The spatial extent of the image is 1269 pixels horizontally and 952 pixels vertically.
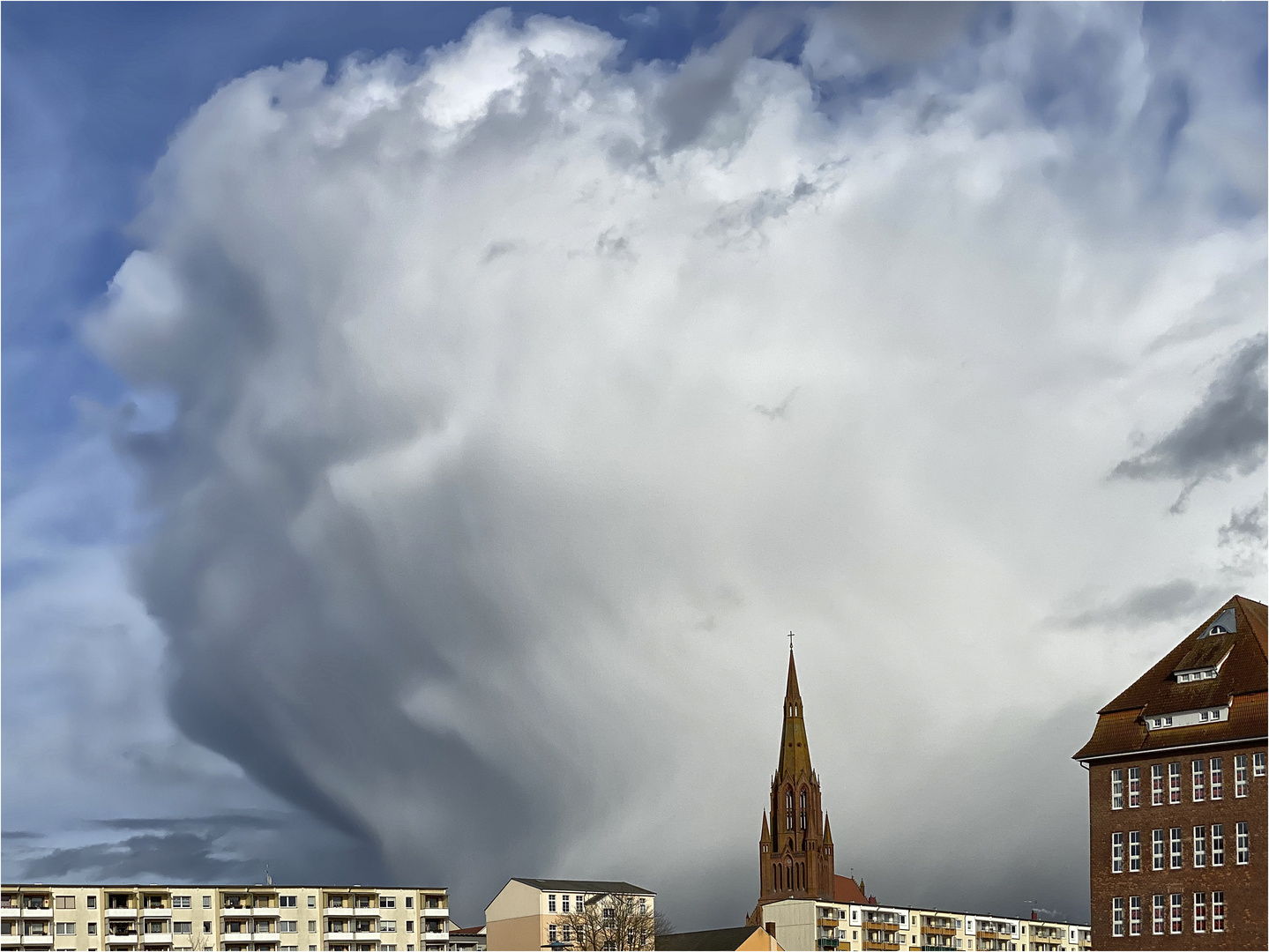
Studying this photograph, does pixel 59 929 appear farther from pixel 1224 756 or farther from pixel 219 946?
pixel 1224 756

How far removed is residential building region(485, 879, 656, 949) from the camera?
6624 inches

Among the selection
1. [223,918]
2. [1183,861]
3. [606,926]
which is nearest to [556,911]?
[606,926]

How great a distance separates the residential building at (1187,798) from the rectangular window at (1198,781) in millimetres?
74

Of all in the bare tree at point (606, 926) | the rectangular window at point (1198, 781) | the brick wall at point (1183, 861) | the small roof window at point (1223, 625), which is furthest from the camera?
the bare tree at point (606, 926)

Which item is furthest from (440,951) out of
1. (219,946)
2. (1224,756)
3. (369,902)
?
(1224,756)

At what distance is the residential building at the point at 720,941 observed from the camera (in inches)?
6747

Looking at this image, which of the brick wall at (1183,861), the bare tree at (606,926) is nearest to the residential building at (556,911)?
the bare tree at (606,926)

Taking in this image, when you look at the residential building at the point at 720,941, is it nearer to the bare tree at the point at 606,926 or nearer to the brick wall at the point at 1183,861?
the bare tree at the point at 606,926

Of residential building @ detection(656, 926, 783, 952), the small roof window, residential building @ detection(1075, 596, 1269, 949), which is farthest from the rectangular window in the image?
residential building @ detection(656, 926, 783, 952)

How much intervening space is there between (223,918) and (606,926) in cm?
3908

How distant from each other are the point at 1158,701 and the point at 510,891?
8612 cm

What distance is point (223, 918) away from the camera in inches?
6294

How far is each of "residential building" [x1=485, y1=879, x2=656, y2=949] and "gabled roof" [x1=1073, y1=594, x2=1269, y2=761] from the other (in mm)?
69453

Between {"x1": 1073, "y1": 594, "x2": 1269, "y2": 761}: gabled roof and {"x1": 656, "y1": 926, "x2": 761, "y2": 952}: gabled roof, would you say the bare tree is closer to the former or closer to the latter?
{"x1": 656, "y1": 926, "x2": 761, "y2": 952}: gabled roof
